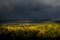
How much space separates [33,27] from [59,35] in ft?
3.44

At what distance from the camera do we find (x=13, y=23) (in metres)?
7.60

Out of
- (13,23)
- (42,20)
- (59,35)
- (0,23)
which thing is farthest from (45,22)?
(0,23)

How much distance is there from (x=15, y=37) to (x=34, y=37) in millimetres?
719

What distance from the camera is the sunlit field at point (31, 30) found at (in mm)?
7266

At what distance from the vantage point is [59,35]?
7223 millimetres

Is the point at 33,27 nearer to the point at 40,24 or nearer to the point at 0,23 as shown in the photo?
the point at 40,24

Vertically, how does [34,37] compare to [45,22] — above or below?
below

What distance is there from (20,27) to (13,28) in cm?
28

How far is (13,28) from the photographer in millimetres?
7445

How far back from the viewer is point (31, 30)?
24.2 feet

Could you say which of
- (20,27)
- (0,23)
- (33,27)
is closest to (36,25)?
(33,27)

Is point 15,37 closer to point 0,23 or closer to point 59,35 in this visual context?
point 0,23

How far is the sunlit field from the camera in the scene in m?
7.27

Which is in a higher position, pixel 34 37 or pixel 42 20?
pixel 42 20
